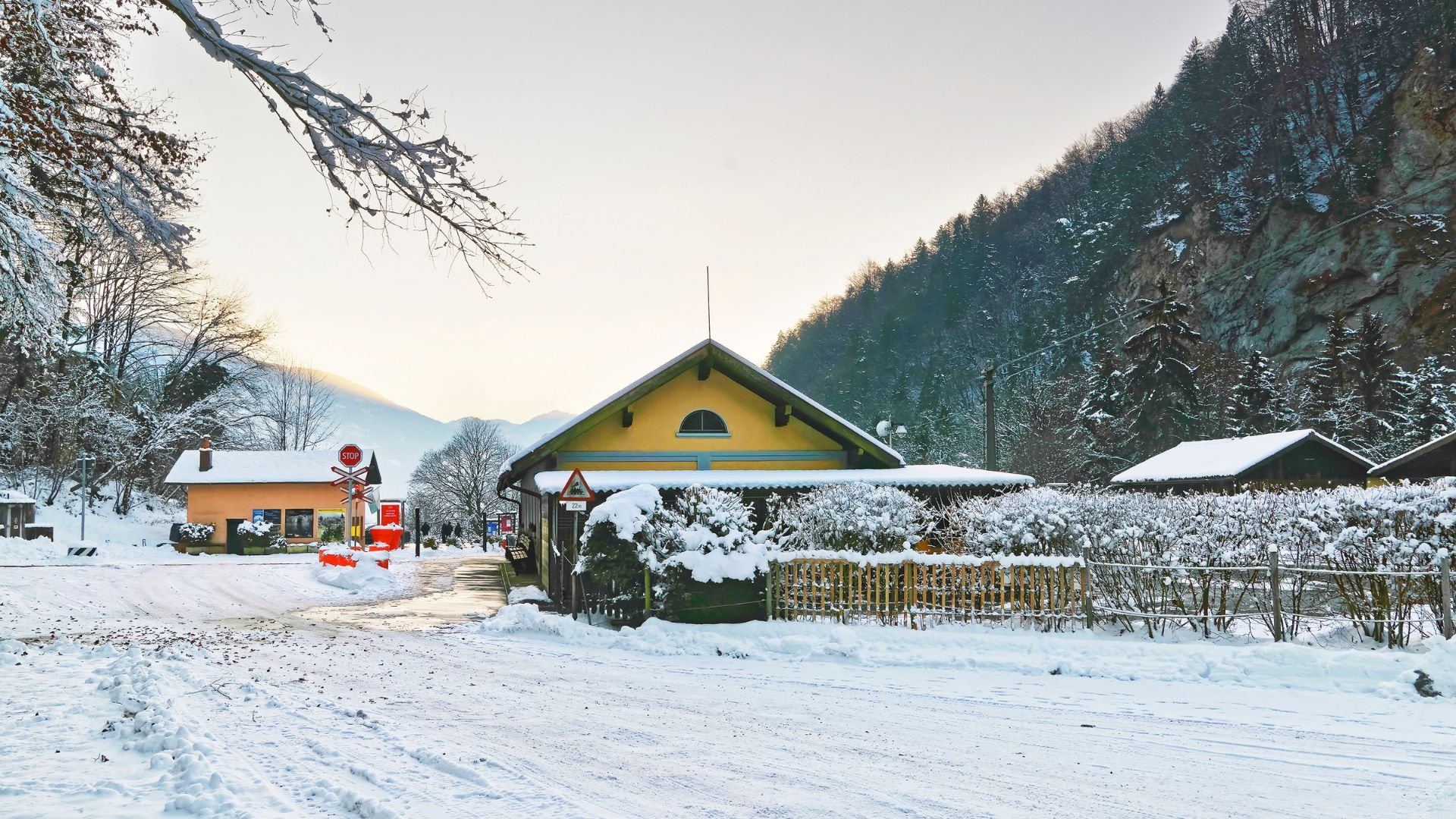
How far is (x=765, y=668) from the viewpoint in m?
11.4

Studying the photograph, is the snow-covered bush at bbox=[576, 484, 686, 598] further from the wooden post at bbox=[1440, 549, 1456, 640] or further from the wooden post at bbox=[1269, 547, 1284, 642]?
the wooden post at bbox=[1440, 549, 1456, 640]

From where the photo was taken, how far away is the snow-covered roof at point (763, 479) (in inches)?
766

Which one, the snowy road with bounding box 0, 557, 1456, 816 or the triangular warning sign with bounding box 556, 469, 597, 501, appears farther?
the triangular warning sign with bounding box 556, 469, 597, 501

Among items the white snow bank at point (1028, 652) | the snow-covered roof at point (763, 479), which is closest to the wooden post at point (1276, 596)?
the white snow bank at point (1028, 652)

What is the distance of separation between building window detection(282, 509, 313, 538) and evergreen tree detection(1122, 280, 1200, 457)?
4286 cm

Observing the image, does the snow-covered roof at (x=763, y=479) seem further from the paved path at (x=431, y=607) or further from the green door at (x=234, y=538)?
the green door at (x=234, y=538)

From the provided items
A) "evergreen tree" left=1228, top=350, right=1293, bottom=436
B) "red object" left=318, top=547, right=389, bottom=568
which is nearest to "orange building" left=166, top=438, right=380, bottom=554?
"red object" left=318, top=547, right=389, bottom=568

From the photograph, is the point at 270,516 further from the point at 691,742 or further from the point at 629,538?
the point at 691,742

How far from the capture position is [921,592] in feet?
46.3

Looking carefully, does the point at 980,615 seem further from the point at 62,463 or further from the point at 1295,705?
the point at 62,463

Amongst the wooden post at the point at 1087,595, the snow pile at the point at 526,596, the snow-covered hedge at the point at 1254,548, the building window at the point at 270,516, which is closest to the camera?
the snow-covered hedge at the point at 1254,548

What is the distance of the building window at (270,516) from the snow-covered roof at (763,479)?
30585 mm

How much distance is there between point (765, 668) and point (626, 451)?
38.9ft

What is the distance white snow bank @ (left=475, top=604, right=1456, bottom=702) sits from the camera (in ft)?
32.2
